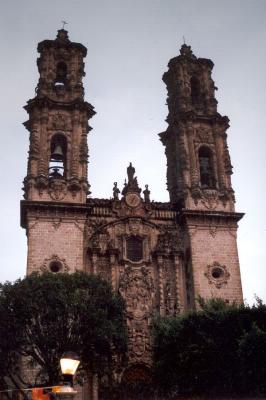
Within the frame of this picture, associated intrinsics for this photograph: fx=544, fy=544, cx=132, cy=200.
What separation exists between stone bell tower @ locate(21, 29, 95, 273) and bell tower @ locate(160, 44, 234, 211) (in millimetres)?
5500

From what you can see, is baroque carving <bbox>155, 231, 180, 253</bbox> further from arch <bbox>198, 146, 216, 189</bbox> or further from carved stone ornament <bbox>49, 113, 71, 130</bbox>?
carved stone ornament <bbox>49, 113, 71, 130</bbox>

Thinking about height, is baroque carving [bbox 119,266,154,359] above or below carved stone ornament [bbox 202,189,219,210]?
below

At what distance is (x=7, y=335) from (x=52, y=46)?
66.5 feet

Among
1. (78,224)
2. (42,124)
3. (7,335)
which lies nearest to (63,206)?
(78,224)

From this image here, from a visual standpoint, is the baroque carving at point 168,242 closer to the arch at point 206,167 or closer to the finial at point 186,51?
the arch at point 206,167

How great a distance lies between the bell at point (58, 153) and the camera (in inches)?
1200

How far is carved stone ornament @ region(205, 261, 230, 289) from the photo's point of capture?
91.6 ft

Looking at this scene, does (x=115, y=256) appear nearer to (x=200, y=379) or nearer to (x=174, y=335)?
(x=174, y=335)

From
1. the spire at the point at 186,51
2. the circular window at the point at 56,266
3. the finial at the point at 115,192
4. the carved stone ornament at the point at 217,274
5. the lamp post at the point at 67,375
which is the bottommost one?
the lamp post at the point at 67,375

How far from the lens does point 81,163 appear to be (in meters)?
30.3

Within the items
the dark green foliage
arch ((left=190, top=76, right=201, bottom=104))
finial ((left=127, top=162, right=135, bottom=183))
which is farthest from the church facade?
the dark green foliage

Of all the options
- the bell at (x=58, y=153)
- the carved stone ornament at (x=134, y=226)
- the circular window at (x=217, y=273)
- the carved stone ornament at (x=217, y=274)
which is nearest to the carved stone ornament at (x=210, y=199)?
the carved stone ornament at (x=217, y=274)

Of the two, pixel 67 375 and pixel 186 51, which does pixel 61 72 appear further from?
pixel 67 375


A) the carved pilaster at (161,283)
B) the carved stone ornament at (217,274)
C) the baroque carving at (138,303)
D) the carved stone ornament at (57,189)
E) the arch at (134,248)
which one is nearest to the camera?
the baroque carving at (138,303)
